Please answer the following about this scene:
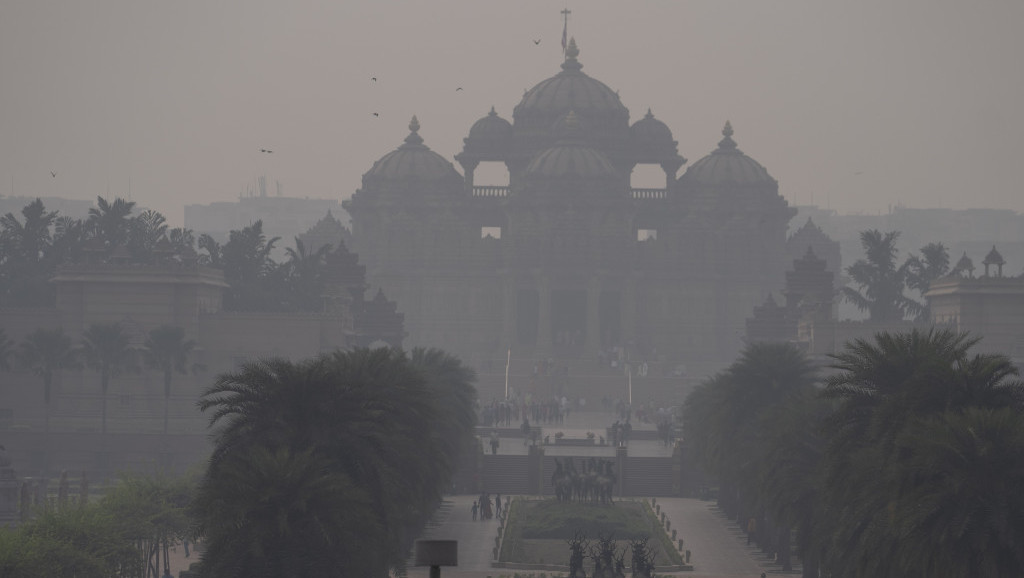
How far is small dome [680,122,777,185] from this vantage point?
15025 centimetres

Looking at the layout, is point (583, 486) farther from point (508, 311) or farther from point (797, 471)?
point (508, 311)

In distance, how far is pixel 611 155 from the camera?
508ft

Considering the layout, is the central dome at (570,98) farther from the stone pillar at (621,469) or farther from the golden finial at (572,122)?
the stone pillar at (621,469)

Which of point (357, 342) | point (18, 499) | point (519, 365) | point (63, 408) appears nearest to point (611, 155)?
point (519, 365)

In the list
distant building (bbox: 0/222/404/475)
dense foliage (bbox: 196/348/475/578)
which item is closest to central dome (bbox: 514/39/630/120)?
distant building (bbox: 0/222/404/475)

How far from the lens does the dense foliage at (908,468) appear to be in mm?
34625

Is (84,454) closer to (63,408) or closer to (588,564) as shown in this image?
(63,408)

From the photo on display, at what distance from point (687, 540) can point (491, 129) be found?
92.8 meters

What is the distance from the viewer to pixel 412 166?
150 metres

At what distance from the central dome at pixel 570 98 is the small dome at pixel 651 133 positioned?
1357mm

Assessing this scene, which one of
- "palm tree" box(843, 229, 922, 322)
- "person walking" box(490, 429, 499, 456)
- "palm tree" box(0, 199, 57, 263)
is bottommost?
"person walking" box(490, 429, 499, 456)

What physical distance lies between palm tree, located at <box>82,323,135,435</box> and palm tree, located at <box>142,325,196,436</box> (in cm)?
114

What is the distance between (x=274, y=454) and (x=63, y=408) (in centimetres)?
5990

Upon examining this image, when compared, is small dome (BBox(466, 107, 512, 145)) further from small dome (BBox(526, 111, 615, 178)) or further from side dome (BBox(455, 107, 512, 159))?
small dome (BBox(526, 111, 615, 178))
